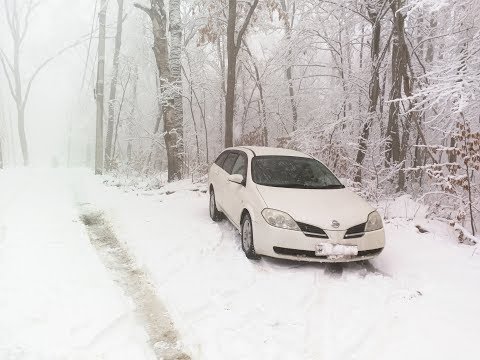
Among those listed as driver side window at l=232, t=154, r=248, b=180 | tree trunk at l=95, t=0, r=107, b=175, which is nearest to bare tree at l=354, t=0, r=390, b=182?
driver side window at l=232, t=154, r=248, b=180

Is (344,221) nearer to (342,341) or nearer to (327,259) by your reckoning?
(327,259)

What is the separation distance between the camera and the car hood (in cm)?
544

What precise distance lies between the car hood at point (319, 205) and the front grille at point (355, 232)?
0.05 meters

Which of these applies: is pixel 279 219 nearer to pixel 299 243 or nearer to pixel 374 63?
pixel 299 243

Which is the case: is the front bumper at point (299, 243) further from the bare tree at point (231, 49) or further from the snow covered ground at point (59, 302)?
the bare tree at point (231, 49)

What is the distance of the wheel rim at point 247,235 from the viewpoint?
5.88 metres

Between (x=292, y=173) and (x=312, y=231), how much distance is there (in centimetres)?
166

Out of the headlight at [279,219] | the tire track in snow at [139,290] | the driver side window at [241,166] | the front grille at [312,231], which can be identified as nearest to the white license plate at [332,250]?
the front grille at [312,231]

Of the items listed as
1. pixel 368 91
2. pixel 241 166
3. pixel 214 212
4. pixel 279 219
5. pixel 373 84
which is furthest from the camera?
pixel 368 91

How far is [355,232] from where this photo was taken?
18.0 ft

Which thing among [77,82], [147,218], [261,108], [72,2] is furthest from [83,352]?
[77,82]

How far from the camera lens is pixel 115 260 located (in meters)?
5.80

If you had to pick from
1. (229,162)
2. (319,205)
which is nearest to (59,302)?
(319,205)

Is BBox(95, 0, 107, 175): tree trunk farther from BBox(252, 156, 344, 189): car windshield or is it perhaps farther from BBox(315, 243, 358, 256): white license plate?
BBox(315, 243, 358, 256): white license plate
